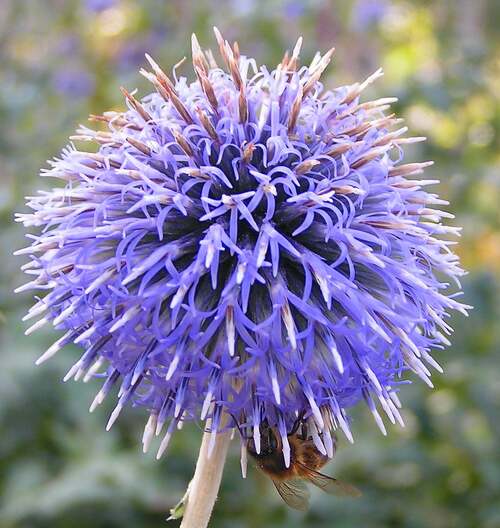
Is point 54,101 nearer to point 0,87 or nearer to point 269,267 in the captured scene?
point 0,87

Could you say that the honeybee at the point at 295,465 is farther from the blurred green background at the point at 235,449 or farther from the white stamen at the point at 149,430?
the blurred green background at the point at 235,449

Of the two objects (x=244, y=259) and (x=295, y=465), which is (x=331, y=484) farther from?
(x=244, y=259)

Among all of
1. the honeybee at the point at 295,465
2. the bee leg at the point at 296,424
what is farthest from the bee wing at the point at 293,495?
the bee leg at the point at 296,424

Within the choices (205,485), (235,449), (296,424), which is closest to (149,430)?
(205,485)

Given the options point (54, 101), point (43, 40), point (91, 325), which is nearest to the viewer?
point (91, 325)

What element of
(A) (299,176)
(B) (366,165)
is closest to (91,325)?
(A) (299,176)

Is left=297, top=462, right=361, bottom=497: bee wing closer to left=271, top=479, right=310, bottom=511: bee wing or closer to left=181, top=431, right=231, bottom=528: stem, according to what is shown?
left=271, top=479, right=310, bottom=511: bee wing

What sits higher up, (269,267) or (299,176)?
(299,176)

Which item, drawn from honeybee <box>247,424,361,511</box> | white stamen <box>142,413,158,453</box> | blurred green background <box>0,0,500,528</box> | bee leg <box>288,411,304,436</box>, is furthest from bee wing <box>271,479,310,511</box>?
blurred green background <box>0,0,500,528</box>
